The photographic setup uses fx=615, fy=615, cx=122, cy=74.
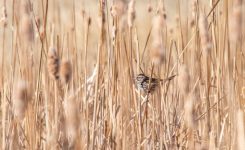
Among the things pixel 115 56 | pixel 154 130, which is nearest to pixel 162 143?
pixel 154 130

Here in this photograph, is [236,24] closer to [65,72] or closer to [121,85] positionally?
[65,72]

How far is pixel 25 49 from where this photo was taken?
1393mm

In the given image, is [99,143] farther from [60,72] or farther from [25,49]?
[60,72]

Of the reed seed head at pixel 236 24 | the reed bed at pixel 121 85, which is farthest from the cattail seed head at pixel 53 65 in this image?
the reed seed head at pixel 236 24

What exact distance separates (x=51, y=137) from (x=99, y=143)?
→ 355 millimetres

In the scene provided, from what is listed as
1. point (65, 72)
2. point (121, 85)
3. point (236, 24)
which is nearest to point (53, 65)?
point (65, 72)

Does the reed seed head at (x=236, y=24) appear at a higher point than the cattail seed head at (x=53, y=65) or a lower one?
higher

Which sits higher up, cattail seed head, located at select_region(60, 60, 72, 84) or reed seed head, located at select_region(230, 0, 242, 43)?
reed seed head, located at select_region(230, 0, 242, 43)

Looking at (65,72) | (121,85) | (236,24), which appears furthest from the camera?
(121,85)

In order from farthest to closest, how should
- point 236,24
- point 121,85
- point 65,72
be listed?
point 121,85 < point 236,24 < point 65,72

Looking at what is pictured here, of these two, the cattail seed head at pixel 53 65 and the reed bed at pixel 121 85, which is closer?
the cattail seed head at pixel 53 65

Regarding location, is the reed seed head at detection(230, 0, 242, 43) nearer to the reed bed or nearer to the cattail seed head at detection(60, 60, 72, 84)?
the reed bed

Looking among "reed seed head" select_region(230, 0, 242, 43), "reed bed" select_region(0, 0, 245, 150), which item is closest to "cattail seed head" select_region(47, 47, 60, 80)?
"reed bed" select_region(0, 0, 245, 150)

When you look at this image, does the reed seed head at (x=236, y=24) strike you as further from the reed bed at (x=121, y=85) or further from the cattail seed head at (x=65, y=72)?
the cattail seed head at (x=65, y=72)
